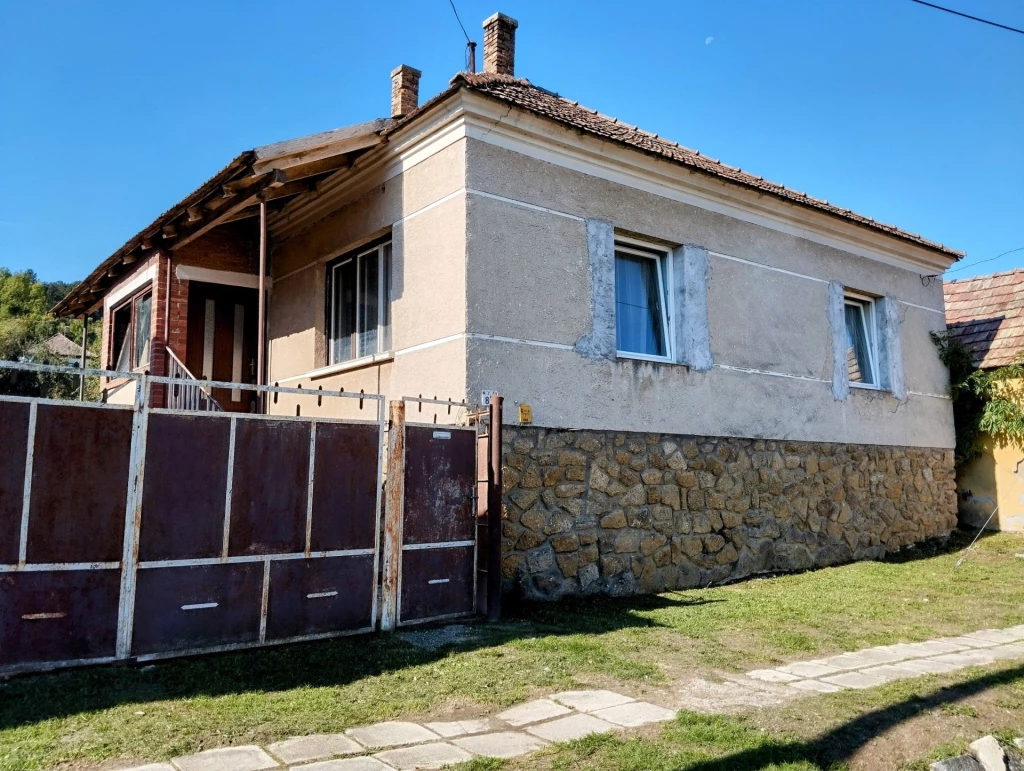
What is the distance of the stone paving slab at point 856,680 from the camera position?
5.24 meters

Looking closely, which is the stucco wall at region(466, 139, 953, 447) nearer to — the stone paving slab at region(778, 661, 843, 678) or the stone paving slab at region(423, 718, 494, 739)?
the stone paving slab at region(778, 661, 843, 678)

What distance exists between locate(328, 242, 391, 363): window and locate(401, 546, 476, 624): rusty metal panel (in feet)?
9.31

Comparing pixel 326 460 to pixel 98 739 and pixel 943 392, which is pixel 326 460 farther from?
pixel 943 392

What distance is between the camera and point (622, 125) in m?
10.2

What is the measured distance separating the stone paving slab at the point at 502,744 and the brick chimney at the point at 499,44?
8766 millimetres

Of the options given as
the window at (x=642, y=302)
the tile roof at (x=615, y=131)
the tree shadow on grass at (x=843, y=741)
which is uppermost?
the tile roof at (x=615, y=131)

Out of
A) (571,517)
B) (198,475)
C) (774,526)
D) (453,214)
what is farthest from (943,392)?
(198,475)

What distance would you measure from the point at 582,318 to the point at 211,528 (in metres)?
4.26

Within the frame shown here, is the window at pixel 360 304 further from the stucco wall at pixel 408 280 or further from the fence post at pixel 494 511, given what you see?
the fence post at pixel 494 511

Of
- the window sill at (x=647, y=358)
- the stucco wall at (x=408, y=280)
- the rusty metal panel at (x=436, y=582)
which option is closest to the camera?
the rusty metal panel at (x=436, y=582)

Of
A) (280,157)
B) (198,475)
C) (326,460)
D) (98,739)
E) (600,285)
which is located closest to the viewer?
(98,739)

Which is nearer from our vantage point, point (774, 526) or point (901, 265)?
point (774, 526)

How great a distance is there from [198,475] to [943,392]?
38.5ft

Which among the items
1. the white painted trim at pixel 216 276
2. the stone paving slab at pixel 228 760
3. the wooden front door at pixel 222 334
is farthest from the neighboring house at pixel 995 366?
the stone paving slab at pixel 228 760
